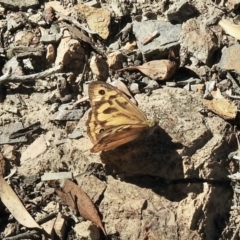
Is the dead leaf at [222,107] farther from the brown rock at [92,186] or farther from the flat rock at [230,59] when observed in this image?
the brown rock at [92,186]

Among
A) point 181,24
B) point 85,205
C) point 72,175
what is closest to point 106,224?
point 85,205

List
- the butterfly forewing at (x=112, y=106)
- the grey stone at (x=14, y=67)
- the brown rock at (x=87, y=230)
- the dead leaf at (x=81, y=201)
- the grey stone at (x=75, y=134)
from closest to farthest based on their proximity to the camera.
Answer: the brown rock at (x=87, y=230)
the dead leaf at (x=81, y=201)
the butterfly forewing at (x=112, y=106)
the grey stone at (x=75, y=134)
the grey stone at (x=14, y=67)

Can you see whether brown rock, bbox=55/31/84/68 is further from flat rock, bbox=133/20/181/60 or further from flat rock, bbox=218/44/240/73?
flat rock, bbox=218/44/240/73

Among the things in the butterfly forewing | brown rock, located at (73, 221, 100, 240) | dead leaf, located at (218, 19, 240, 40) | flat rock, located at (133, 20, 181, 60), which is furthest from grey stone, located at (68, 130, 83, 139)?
dead leaf, located at (218, 19, 240, 40)

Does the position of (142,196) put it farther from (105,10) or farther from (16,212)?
(105,10)

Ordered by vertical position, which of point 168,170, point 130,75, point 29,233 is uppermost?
point 130,75

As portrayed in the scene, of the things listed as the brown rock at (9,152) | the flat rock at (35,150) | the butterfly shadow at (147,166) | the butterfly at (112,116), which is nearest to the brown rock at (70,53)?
the butterfly at (112,116)

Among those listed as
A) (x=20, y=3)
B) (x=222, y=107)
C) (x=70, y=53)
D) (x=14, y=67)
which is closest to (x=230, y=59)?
(x=222, y=107)

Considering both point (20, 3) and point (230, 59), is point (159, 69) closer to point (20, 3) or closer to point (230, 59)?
point (230, 59)
